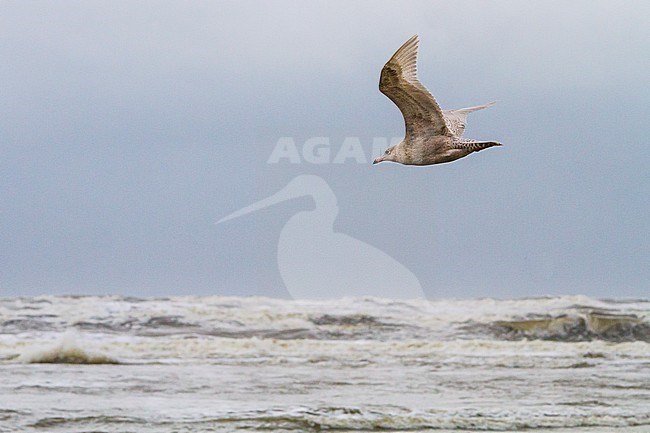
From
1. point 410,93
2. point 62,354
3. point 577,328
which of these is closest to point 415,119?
point 410,93

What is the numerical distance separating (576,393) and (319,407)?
3.23 metres

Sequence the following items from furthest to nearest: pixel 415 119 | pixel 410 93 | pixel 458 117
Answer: pixel 458 117 → pixel 415 119 → pixel 410 93

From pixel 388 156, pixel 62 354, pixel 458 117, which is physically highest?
pixel 62 354

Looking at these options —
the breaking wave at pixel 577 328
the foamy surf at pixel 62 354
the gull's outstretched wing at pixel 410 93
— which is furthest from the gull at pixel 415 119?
the breaking wave at pixel 577 328

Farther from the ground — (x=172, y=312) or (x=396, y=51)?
(x=172, y=312)

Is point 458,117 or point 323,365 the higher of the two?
point 323,365

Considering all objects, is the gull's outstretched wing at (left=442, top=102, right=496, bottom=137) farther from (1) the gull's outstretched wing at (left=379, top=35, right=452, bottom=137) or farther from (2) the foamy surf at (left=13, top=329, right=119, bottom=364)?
(2) the foamy surf at (left=13, top=329, right=119, bottom=364)

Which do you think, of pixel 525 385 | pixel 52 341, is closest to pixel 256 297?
pixel 52 341

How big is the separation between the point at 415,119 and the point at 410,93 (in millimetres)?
176

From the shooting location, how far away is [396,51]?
4.92m

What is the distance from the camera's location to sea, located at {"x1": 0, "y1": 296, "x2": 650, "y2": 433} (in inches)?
388

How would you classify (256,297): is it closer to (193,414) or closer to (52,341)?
Answer: (52,341)

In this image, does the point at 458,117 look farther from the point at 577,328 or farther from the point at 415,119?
the point at 577,328

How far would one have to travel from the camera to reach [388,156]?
5160mm
